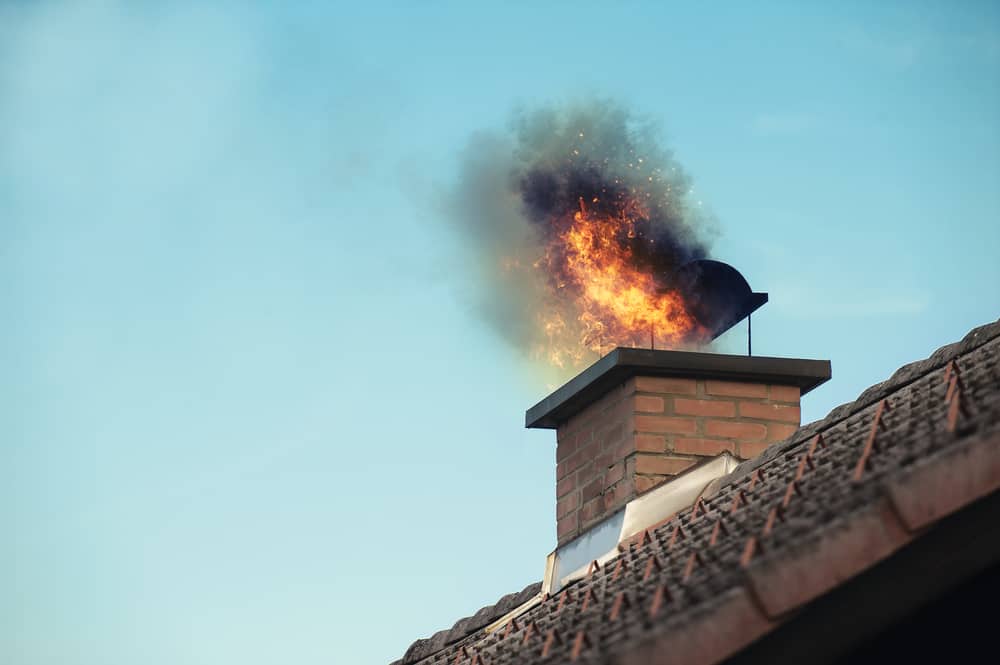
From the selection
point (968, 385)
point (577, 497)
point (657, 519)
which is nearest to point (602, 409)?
point (577, 497)

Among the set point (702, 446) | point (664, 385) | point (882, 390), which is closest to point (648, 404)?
point (664, 385)

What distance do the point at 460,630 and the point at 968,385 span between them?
4411mm

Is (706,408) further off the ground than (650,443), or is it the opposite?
(706,408)

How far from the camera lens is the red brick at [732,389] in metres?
9.20

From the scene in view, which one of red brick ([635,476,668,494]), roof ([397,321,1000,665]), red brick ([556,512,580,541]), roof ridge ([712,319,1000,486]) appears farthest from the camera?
red brick ([556,512,580,541])

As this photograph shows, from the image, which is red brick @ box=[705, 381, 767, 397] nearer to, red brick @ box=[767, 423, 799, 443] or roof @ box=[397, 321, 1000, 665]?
red brick @ box=[767, 423, 799, 443]

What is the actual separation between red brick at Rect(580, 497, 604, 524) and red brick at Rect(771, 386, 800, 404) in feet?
3.83

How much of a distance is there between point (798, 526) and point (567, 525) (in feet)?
15.7

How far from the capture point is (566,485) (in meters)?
9.70

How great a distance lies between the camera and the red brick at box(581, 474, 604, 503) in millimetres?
9301

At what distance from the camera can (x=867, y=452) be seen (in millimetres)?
5691

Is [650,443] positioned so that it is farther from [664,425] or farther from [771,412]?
[771,412]

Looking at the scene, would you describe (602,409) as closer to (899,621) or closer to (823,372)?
(823,372)

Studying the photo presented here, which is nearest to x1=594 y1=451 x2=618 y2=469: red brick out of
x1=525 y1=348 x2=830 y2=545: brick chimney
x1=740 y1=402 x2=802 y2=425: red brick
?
x1=525 y1=348 x2=830 y2=545: brick chimney
